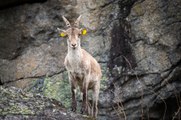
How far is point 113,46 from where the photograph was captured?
1045cm

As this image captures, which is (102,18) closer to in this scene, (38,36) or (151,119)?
(38,36)

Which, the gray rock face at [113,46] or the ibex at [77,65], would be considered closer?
the ibex at [77,65]

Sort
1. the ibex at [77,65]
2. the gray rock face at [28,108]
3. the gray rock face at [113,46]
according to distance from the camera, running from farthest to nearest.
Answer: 1. the gray rock face at [113,46]
2. the ibex at [77,65]
3. the gray rock face at [28,108]

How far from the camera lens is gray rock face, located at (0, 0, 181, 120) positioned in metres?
10.4

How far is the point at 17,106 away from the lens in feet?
20.3

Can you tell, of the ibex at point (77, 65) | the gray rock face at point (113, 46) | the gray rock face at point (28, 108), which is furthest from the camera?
the gray rock face at point (113, 46)

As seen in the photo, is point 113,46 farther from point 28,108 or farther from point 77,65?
point 28,108

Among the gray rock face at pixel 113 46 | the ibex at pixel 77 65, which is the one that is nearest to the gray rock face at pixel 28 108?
the ibex at pixel 77 65

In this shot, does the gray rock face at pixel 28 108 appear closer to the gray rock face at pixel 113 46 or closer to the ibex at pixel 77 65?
the ibex at pixel 77 65

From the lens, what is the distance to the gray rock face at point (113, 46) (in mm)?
10406

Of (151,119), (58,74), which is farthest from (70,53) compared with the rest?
(151,119)

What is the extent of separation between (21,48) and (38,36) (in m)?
0.49

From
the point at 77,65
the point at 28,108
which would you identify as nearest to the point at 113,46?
the point at 77,65

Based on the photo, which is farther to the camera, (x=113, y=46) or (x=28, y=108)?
(x=113, y=46)
